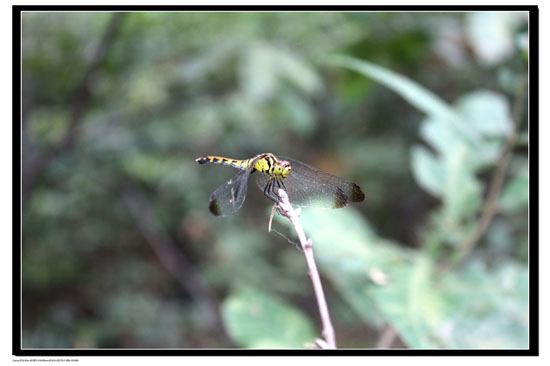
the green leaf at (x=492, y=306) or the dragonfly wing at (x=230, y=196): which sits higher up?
the dragonfly wing at (x=230, y=196)

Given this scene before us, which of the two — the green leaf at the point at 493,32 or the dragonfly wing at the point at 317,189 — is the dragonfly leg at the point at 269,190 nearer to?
the dragonfly wing at the point at 317,189

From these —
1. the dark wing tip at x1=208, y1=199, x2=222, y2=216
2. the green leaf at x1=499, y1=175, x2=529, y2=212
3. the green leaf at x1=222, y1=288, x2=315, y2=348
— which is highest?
the green leaf at x1=499, y1=175, x2=529, y2=212

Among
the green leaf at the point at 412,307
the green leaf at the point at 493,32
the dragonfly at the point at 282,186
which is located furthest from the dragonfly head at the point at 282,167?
the green leaf at the point at 493,32

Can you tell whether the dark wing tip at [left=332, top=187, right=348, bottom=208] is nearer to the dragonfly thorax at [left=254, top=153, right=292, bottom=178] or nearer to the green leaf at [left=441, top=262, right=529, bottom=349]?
the dragonfly thorax at [left=254, top=153, right=292, bottom=178]

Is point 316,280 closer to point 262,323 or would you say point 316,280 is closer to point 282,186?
point 282,186

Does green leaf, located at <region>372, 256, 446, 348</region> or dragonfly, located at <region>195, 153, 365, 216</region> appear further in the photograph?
green leaf, located at <region>372, 256, 446, 348</region>

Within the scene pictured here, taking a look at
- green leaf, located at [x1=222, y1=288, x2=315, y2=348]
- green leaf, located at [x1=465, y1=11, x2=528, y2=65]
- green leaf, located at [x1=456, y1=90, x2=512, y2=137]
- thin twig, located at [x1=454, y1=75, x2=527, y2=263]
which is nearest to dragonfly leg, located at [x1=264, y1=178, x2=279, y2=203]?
green leaf, located at [x1=222, y1=288, x2=315, y2=348]

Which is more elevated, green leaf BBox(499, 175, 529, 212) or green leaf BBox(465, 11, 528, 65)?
green leaf BBox(465, 11, 528, 65)
